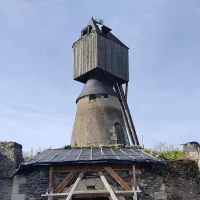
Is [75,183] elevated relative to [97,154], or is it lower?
lower

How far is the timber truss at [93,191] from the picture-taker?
8312 mm

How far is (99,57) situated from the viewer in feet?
51.6

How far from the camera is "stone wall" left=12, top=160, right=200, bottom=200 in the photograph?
28.5ft

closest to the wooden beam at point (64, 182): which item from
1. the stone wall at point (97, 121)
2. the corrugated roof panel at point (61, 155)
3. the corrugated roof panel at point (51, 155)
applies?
the corrugated roof panel at point (61, 155)

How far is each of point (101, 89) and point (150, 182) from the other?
296 inches

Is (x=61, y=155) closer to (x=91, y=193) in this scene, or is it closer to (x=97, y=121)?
(x=91, y=193)

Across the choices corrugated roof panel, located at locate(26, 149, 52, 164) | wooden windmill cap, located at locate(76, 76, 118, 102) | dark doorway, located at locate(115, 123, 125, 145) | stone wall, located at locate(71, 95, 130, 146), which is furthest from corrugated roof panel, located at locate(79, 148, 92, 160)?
wooden windmill cap, located at locate(76, 76, 118, 102)

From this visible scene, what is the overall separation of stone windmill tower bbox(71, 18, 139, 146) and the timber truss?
5.10m

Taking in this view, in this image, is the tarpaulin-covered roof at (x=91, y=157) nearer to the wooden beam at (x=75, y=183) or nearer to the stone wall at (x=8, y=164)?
the wooden beam at (x=75, y=183)

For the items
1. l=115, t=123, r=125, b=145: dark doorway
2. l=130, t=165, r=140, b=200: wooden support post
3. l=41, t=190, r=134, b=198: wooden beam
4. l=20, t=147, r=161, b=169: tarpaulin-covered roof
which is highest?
l=115, t=123, r=125, b=145: dark doorway

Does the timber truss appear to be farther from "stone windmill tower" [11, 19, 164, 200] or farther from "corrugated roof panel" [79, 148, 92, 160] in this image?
"corrugated roof panel" [79, 148, 92, 160]

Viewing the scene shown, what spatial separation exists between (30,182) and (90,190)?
203 centimetres

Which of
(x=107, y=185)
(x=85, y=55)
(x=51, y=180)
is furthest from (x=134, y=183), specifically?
(x=85, y=55)

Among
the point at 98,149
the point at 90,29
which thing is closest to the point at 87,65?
the point at 90,29
